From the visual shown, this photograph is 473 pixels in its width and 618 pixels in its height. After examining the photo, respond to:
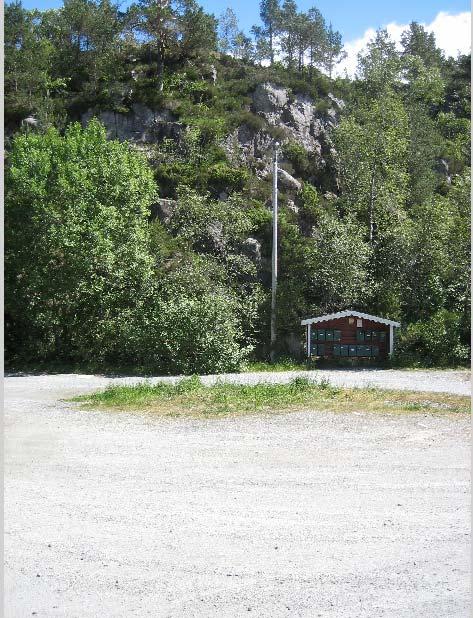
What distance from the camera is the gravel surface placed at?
14.5 ft

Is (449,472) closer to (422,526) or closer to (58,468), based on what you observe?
(422,526)

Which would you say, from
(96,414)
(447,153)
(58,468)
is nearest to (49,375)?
(96,414)

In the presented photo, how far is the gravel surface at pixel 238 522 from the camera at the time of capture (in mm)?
4434

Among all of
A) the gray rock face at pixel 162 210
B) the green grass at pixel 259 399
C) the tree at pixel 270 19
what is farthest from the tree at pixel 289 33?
the green grass at pixel 259 399

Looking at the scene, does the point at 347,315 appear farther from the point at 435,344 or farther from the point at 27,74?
the point at 27,74

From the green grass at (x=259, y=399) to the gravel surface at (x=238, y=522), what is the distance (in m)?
2.03

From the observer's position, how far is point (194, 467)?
8.11 meters

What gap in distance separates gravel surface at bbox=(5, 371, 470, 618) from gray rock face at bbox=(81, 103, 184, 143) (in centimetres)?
2544

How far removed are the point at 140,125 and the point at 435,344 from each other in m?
20.4

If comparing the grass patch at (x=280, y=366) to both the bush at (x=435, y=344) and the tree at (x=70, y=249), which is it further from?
the tree at (x=70, y=249)

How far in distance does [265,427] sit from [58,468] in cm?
399

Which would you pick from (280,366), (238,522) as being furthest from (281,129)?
(238,522)

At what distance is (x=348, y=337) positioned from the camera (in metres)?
23.0

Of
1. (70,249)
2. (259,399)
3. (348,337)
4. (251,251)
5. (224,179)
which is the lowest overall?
(259,399)
